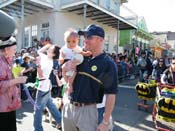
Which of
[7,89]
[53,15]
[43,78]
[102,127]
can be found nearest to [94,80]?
[102,127]

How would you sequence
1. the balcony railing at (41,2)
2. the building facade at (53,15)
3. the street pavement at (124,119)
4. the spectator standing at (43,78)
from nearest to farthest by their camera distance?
the spectator standing at (43,78) → the street pavement at (124,119) → the balcony railing at (41,2) → the building facade at (53,15)

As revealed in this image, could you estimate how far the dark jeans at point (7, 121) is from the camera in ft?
10.0

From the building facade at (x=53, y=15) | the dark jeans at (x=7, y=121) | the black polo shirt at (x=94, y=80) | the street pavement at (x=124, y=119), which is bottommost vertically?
the street pavement at (x=124, y=119)

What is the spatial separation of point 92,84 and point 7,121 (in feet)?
3.43

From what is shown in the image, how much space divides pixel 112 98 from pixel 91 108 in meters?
0.27

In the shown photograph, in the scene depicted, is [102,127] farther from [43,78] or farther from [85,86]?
[43,78]

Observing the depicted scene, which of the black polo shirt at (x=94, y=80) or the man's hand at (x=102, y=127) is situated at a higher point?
the black polo shirt at (x=94, y=80)

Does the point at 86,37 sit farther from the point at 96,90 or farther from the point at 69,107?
the point at 69,107

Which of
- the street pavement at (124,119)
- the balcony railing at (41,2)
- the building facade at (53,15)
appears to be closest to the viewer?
the street pavement at (124,119)

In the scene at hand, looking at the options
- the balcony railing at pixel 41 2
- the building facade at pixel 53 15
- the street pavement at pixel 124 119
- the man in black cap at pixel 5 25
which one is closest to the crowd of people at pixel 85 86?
the man in black cap at pixel 5 25

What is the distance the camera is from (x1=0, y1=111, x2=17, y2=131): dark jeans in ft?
10.0

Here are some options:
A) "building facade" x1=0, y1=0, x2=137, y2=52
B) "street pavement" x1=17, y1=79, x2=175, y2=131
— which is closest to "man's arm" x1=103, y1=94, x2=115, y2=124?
"street pavement" x1=17, y1=79, x2=175, y2=131

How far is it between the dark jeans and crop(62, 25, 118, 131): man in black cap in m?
0.67

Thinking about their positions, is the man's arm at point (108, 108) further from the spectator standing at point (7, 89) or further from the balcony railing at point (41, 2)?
the balcony railing at point (41, 2)
